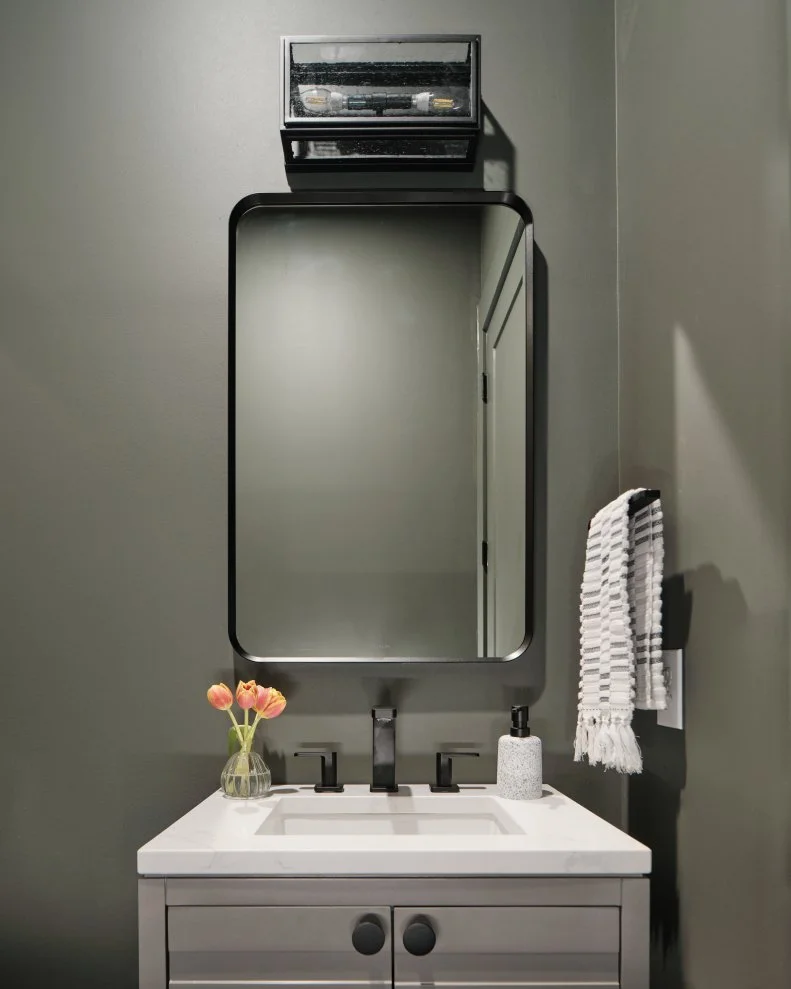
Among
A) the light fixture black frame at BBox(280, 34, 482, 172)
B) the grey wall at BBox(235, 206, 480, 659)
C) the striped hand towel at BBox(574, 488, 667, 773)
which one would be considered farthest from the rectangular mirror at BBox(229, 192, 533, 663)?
the striped hand towel at BBox(574, 488, 667, 773)

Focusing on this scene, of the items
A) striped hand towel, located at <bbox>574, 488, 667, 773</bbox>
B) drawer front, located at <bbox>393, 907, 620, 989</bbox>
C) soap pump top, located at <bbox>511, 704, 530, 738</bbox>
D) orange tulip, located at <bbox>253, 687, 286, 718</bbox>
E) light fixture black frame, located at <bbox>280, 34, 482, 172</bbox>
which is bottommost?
drawer front, located at <bbox>393, 907, 620, 989</bbox>

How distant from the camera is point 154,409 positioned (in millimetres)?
1871

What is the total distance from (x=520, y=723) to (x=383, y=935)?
0.51 m

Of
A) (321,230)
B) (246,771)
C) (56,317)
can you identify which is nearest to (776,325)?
(321,230)

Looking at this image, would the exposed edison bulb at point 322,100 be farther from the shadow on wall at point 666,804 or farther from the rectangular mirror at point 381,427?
the shadow on wall at point 666,804

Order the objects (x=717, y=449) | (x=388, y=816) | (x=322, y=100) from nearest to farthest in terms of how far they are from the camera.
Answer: (x=717, y=449)
(x=388, y=816)
(x=322, y=100)

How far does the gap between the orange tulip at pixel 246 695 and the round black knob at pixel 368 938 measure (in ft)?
1.64

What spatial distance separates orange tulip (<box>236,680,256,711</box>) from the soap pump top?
1.57 feet

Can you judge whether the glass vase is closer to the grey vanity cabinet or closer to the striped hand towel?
the grey vanity cabinet

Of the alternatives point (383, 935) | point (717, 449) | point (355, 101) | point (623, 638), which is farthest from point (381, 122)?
point (383, 935)

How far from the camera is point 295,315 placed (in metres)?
1.87

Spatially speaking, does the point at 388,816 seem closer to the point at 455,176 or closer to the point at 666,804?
the point at 666,804

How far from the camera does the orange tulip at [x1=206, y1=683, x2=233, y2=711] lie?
1679mm

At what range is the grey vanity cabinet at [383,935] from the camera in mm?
1290
